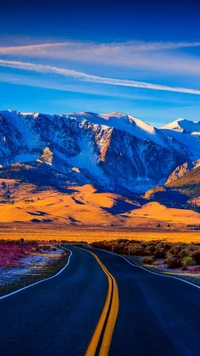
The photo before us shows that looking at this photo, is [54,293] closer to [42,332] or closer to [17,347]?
[42,332]

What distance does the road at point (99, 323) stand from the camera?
8062mm

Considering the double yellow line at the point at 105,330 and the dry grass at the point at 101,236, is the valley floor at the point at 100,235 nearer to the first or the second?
the dry grass at the point at 101,236

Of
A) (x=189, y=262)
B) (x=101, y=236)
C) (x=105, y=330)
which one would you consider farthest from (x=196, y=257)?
(x=101, y=236)

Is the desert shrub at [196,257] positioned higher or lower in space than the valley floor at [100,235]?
lower

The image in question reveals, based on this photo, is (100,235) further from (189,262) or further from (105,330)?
(105,330)

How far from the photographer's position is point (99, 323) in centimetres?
1034

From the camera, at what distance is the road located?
806 centimetres

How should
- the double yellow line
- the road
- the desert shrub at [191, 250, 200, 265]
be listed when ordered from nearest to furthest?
the double yellow line, the road, the desert shrub at [191, 250, 200, 265]

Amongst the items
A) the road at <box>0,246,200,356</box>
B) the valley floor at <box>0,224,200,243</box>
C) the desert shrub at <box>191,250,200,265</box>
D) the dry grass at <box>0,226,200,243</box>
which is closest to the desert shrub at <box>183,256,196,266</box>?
the desert shrub at <box>191,250,200,265</box>

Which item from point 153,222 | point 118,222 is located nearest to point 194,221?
point 153,222

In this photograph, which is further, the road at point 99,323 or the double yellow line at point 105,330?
the road at point 99,323

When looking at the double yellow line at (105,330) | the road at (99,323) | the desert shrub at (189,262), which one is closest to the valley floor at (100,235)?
the desert shrub at (189,262)

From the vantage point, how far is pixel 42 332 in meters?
9.20

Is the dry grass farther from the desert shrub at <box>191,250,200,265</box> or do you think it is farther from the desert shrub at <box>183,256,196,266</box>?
the desert shrub at <box>183,256,196,266</box>
